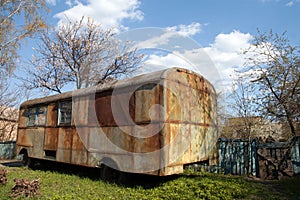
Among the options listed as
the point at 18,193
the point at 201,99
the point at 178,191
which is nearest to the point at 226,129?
the point at 201,99

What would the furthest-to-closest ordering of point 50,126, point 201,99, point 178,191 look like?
point 50,126 < point 201,99 < point 178,191

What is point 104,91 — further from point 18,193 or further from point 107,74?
point 107,74

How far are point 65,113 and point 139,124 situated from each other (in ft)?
14.0

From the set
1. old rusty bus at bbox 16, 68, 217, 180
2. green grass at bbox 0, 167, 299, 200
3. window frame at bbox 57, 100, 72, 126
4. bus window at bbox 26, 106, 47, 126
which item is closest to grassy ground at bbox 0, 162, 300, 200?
green grass at bbox 0, 167, 299, 200

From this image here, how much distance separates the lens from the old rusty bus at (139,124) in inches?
231

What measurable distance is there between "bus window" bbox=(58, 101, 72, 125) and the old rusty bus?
0.04 meters

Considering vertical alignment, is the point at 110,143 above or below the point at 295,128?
below

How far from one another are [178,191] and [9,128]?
2071 centimetres

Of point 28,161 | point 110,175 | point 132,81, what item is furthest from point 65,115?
point 28,161

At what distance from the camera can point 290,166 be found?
27.3 ft

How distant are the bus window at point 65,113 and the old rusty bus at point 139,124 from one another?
4 cm

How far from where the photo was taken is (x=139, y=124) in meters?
6.21

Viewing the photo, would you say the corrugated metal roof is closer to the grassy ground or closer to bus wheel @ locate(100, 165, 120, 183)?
bus wheel @ locate(100, 165, 120, 183)

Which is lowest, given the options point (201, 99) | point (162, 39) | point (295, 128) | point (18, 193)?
point (18, 193)
